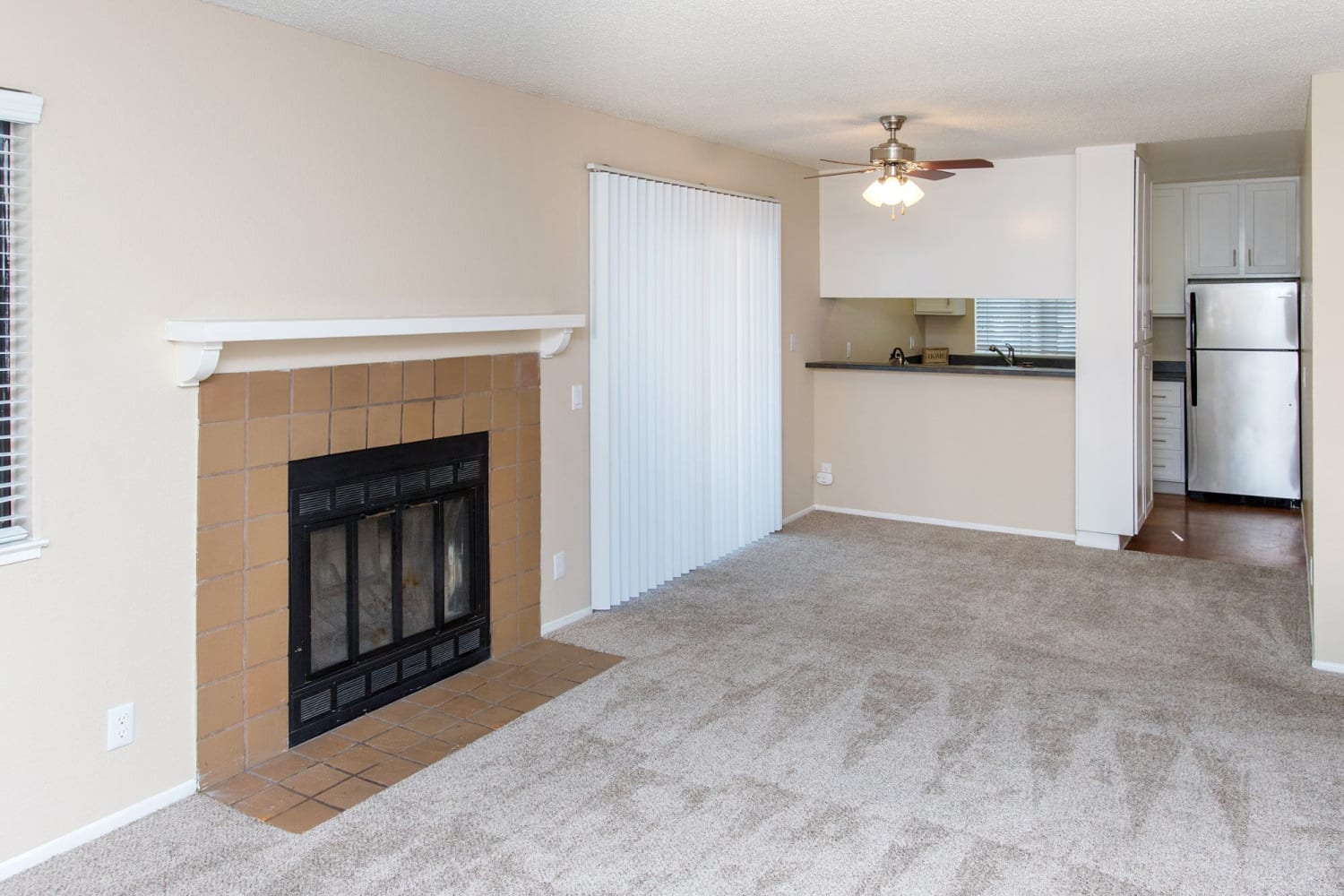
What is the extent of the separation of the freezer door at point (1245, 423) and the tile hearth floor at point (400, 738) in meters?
5.14

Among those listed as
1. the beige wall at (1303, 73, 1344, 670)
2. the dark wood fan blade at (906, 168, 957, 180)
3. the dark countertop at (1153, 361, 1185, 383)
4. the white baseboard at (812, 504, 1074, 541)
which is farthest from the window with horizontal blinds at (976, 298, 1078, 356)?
the beige wall at (1303, 73, 1344, 670)

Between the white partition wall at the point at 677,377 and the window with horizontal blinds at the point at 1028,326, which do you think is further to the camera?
the window with horizontal blinds at the point at 1028,326

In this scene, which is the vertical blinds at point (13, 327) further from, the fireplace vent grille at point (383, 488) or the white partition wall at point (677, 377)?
the white partition wall at point (677, 377)

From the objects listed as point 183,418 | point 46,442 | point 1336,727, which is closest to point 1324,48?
point 1336,727

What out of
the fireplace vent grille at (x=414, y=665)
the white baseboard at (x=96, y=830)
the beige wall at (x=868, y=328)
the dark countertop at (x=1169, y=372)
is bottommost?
the white baseboard at (x=96, y=830)

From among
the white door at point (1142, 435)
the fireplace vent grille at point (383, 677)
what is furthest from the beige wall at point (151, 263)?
the white door at point (1142, 435)

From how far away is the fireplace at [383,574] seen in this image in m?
3.42

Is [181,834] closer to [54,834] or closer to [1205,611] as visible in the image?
[54,834]

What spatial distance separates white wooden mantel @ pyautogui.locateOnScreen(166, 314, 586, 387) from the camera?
291 cm

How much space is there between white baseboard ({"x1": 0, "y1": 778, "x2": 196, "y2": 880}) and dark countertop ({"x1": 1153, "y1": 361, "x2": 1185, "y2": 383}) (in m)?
6.93

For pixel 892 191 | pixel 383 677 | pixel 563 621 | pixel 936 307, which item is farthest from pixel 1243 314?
pixel 383 677

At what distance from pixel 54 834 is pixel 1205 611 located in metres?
4.63

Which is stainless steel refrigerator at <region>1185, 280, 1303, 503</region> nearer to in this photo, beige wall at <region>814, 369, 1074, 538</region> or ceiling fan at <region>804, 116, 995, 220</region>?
beige wall at <region>814, 369, 1074, 538</region>

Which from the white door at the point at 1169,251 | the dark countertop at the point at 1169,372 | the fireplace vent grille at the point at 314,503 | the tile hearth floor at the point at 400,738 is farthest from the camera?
the dark countertop at the point at 1169,372
